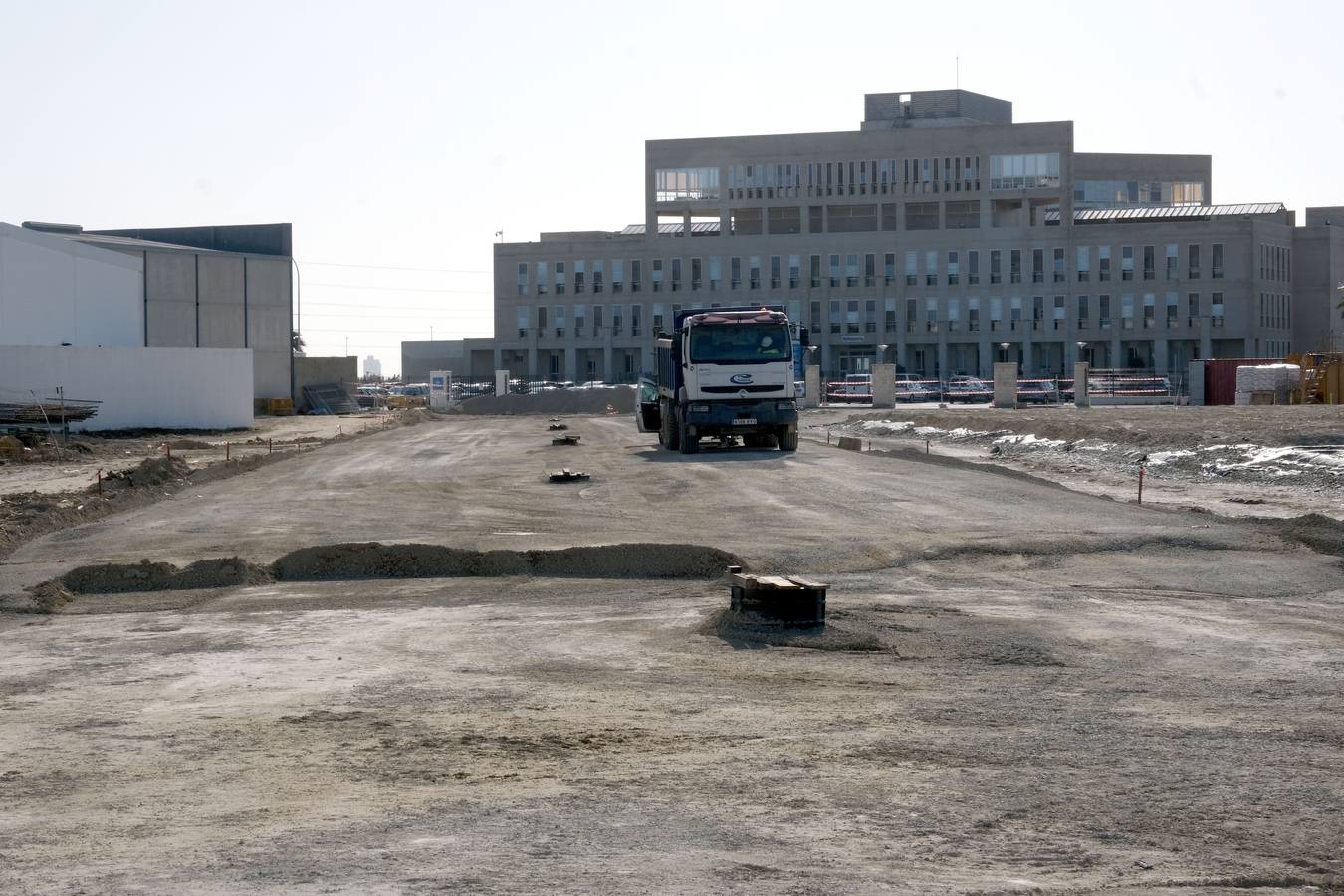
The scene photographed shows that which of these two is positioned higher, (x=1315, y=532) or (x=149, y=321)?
(x=149, y=321)

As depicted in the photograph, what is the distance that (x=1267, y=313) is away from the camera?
4397 inches

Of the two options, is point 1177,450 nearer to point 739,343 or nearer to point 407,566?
point 739,343

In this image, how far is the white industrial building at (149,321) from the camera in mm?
51312

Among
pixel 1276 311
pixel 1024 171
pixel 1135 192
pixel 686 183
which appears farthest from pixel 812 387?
pixel 1135 192

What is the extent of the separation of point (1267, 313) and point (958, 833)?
4480 inches

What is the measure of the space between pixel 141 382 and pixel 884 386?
35237 millimetres

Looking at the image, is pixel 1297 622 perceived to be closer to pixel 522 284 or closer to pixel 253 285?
pixel 253 285

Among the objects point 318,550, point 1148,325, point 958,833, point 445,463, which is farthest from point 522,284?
point 958,833

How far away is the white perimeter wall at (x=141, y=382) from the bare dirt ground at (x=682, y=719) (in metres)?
33.2

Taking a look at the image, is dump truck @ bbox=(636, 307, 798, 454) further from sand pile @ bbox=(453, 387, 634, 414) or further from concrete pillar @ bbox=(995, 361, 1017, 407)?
sand pile @ bbox=(453, 387, 634, 414)

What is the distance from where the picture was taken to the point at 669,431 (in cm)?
3912

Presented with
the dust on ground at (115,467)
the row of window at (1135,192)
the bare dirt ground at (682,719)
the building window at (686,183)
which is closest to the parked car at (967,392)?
the dust on ground at (115,467)

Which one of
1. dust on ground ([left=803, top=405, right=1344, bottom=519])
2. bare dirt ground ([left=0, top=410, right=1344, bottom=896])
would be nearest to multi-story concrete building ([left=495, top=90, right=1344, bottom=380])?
dust on ground ([left=803, top=405, right=1344, bottom=519])

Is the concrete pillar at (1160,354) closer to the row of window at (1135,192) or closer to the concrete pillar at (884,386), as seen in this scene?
the row of window at (1135,192)
